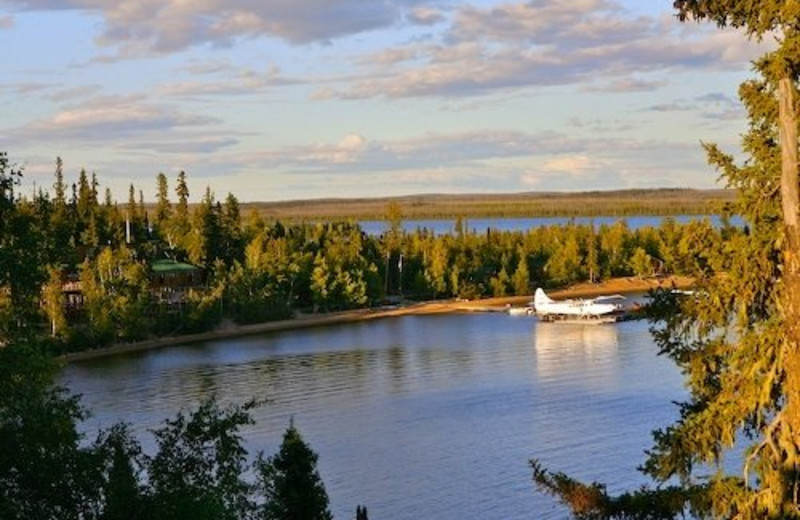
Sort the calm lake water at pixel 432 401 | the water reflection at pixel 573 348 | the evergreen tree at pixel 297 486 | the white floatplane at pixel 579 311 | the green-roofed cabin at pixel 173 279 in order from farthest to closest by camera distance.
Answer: the white floatplane at pixel 579 311
the green-roofed cabin at pixel 173 279
the water reflection at pixel 573 348
the calm lake water at pixel 432 401
the evergreen tree at pixel 297 486

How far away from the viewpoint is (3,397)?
1251cm

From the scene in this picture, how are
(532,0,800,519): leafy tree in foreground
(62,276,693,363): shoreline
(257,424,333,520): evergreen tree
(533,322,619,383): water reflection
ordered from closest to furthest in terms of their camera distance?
(532,0,800,519): leafy tree in foreground, (257,424,333,520): evergreen tree, (533,322,619,383): water reflection, (62,276,693,363): shoreline

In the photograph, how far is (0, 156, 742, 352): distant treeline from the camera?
82.1 metres

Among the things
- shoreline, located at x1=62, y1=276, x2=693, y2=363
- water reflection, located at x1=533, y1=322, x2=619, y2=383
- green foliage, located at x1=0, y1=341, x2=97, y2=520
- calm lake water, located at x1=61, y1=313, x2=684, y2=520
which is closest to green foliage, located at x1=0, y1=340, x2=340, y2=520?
green foliage, located at x1=0, y1=341, x2=97, y2=520

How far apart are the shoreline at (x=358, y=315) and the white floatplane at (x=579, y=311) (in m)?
4.04

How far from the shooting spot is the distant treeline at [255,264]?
269 ft

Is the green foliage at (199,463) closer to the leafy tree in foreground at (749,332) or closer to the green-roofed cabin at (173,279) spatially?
the leafy tree in foreground at (749,332)

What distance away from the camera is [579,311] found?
93750 millimetres

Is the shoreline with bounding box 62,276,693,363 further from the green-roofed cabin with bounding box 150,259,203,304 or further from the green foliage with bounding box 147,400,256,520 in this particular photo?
the green foliage with bounding box 147,400,256,520

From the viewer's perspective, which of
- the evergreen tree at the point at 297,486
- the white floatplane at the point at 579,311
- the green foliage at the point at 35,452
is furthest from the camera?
the white floatplane at the point at 579,311

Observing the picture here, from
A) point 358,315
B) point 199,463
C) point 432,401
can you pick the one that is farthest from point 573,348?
point 199,463

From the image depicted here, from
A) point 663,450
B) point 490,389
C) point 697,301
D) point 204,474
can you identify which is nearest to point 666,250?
point 697,301

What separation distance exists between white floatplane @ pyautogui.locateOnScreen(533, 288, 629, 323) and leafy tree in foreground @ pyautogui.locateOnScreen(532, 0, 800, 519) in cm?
8100

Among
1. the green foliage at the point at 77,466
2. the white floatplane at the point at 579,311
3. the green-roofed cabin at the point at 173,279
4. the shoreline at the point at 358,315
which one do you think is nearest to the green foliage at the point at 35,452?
the green foliage at the point at 77,466
